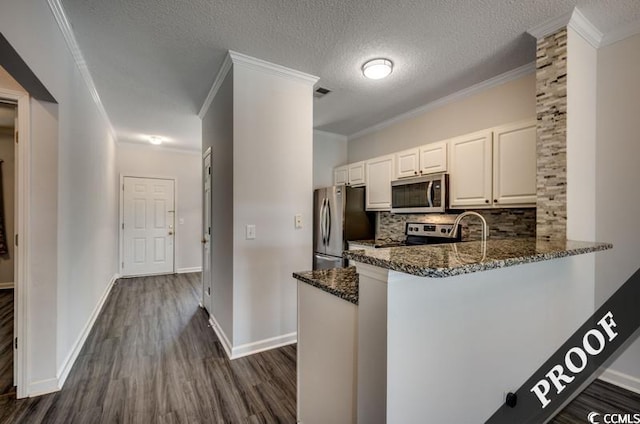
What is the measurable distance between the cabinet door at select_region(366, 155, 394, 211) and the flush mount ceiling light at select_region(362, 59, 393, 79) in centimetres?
120

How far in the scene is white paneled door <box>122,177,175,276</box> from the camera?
5.55 metres

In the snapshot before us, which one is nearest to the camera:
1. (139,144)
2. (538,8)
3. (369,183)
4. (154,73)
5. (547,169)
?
(538,8)

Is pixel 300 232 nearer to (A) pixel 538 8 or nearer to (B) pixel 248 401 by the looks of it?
(B) pixel 248 401

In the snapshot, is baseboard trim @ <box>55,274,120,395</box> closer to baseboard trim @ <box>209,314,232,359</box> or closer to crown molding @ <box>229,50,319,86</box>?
baseboard trim @ <box>209,314,232,359</box>

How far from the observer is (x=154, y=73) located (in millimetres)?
2830

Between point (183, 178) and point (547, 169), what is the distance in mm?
6013

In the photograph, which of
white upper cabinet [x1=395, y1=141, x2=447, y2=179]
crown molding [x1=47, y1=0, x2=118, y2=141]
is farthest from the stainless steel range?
crown molding [x1=47, y1=0, x2=118, y2=141]

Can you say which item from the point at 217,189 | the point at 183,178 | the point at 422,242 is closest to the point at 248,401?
the point at 217,189

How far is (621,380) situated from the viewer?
6.91ft

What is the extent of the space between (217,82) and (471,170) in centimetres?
264

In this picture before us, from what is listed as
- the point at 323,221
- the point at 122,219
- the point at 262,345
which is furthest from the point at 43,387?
the point at 122,219

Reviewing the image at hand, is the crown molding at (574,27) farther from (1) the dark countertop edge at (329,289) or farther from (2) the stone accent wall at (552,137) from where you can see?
(1) the dark countertop edge at (329,289)

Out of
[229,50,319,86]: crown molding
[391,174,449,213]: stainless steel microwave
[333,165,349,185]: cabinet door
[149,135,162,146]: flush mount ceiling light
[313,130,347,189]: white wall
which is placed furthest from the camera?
[149,135,162,146]: flush mount ceiling light

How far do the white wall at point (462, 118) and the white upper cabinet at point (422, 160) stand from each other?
391mm
